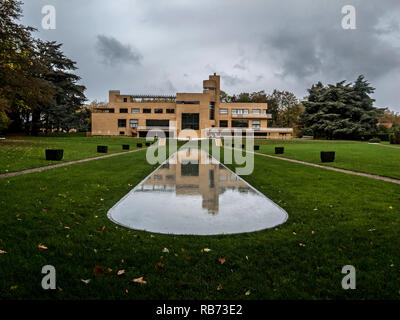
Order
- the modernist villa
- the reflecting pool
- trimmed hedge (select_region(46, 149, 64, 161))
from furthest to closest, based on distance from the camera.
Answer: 1. the modernist villa
2. trimmed hedge (select_region(46, 149, 64, 161))
3. the reflecting pool

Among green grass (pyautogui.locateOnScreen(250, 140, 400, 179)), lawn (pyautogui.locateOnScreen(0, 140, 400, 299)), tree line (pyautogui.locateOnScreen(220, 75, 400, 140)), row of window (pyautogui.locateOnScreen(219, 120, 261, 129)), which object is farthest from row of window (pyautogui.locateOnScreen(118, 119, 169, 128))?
lawn (pyautogui.locateOnScreen(0, 140, 400, 299))

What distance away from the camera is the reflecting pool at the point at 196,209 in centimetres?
547

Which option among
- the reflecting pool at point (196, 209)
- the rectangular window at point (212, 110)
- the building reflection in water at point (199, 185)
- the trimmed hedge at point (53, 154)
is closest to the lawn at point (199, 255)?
the reflecting pool at point (196, 209)

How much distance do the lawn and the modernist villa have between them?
2775 inches

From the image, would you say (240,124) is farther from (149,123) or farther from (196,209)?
(196,209)

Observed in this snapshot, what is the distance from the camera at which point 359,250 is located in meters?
4.41

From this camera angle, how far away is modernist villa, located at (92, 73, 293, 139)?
77562mm

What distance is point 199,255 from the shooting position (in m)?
4.20

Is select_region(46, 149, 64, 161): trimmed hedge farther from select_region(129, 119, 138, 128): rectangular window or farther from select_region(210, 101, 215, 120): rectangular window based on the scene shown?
select_region(210, 101, 215, 120): rectangular window

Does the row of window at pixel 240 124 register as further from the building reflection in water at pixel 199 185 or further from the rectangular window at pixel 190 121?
the building reflection in water at pixel 199 185

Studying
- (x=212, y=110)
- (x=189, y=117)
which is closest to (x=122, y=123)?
(x=189, y=117)

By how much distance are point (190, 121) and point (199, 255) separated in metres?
75.2
